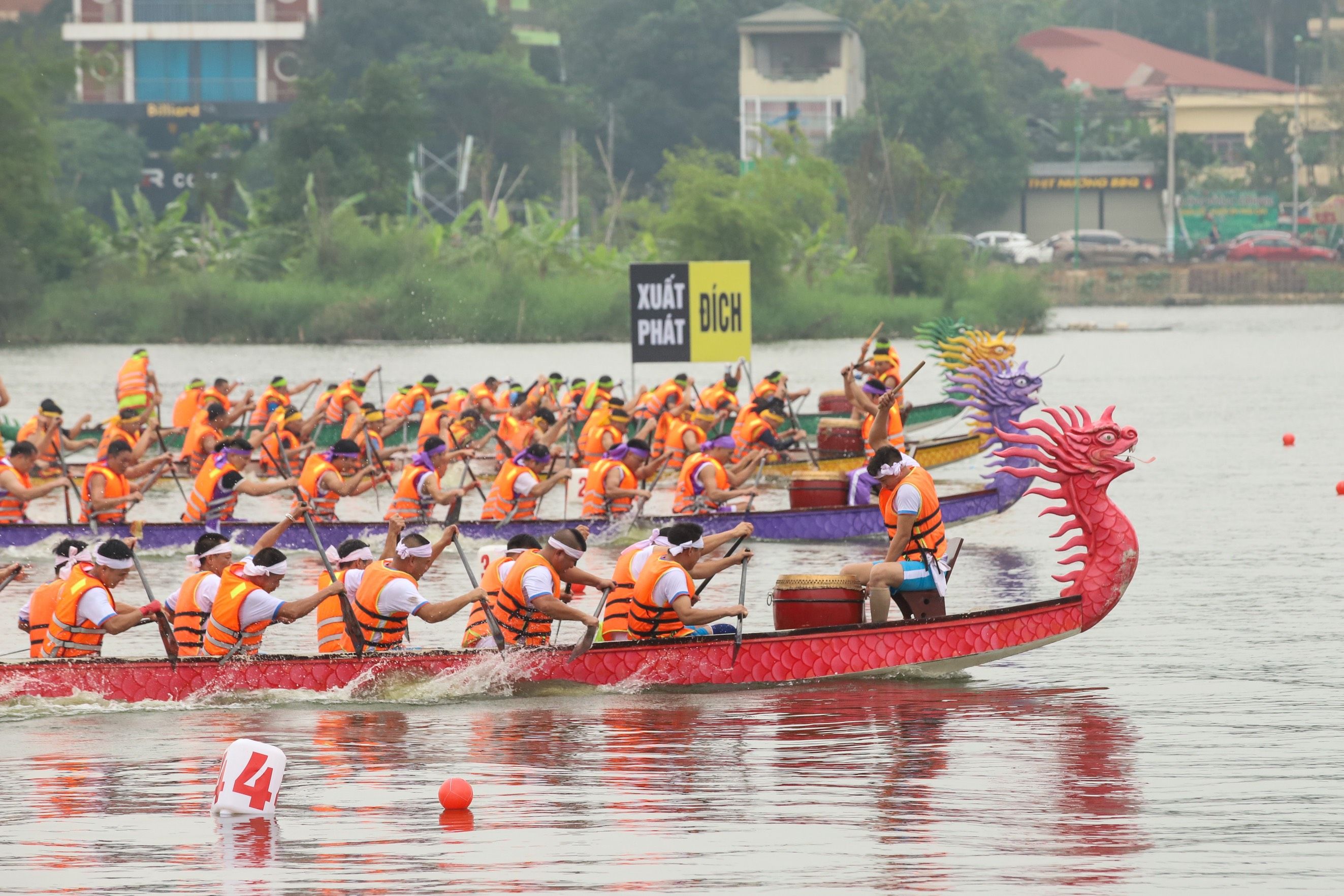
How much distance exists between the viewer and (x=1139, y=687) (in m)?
15.1

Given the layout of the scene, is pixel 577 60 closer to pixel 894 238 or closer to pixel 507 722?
pixel 894 238

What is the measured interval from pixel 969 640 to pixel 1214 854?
4.48 meters

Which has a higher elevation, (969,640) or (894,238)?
(894,238)

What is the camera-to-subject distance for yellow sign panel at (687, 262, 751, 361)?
28.5 metres

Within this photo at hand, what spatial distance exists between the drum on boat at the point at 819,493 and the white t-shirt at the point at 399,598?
847 centimetres

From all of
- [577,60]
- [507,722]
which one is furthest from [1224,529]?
[577,60]

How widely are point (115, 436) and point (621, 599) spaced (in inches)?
431

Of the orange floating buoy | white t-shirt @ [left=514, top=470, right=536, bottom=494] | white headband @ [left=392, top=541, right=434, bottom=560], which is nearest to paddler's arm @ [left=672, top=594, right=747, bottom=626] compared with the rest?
white headband @ [left=392, top=541, right=434, bottom=560]

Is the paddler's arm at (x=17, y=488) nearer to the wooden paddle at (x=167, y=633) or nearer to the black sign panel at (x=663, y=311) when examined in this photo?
the wooden paddle at (x=167, y=633)

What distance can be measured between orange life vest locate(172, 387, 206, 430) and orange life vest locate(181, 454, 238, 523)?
305 inches

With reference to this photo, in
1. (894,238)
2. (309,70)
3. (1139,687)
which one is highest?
(309,70)

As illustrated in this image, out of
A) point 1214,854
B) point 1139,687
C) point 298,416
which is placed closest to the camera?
point 1214,854

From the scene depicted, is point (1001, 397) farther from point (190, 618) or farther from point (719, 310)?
point (190, 618)

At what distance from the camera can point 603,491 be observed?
68.4 ft
